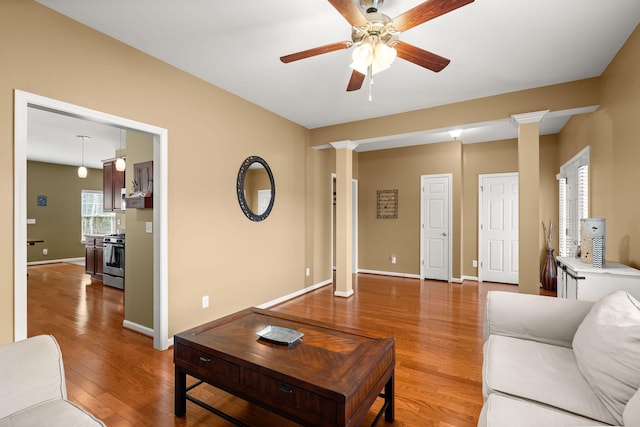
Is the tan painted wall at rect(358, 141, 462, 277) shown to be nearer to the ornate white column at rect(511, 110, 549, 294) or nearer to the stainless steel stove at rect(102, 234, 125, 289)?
the ornate white column at rect(511, 110, 549, 294)

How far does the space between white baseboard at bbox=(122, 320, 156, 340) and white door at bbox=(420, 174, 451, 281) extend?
4578 mm

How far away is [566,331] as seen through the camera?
6.13ft

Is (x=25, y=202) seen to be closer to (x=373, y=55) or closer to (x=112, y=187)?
(x=373, y=55)

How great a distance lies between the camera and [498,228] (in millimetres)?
5535

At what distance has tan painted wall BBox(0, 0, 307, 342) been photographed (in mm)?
1981

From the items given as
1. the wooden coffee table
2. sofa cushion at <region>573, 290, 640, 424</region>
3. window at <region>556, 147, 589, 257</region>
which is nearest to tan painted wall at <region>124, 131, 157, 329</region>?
the wooden coffee table

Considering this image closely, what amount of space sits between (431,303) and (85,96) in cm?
440

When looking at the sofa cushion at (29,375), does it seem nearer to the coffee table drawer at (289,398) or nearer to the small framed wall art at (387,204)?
the coffee table drawer at (289,398)

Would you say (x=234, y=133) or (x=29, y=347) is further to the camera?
(x=234, y=133)

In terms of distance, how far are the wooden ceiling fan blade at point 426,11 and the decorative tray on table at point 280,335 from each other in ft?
6.26

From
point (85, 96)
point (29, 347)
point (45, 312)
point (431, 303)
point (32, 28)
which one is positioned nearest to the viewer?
point (29, 347)

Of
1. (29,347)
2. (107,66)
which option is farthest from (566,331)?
(107,66)

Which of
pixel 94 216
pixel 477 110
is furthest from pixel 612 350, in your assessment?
pixel 94 216

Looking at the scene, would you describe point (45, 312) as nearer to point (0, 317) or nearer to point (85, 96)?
point (0, 317)
